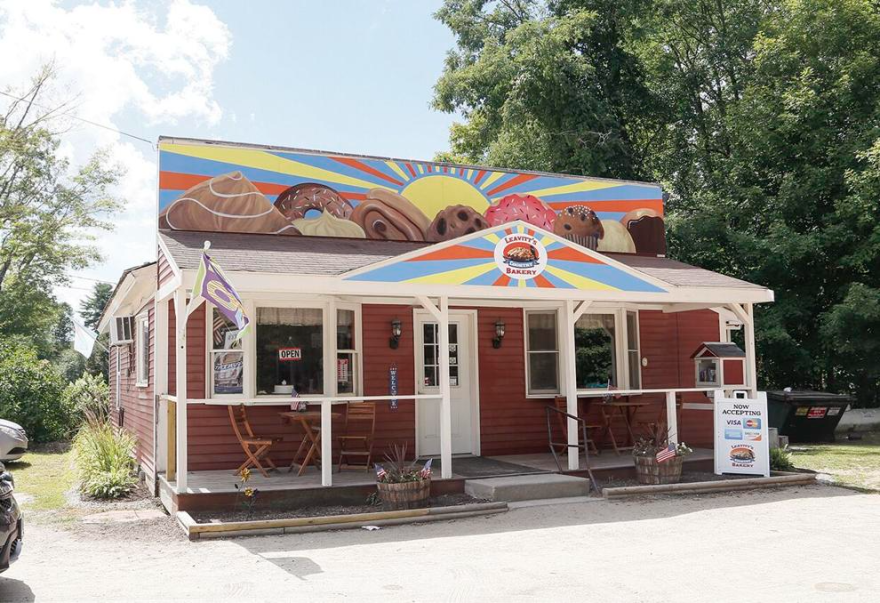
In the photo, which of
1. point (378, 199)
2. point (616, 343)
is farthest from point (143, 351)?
point (616, 343)

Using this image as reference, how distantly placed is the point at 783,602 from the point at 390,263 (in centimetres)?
516

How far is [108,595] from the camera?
5328 millimetres

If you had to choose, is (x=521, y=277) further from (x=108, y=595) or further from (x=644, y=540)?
(x=108, y=595)

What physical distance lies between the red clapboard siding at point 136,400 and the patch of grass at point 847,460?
9.16m

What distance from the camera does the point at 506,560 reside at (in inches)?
247

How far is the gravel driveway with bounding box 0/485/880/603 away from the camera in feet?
17.5

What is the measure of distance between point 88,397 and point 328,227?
1040 cm

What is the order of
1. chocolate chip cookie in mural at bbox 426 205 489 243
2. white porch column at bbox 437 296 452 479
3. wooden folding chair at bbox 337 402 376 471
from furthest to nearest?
chocolate chip cookie in mural at bbox 426 205 489 243 → wooden folding chair at bbox 337 402 376 471 → white porch column at bbox 437 296 452 479

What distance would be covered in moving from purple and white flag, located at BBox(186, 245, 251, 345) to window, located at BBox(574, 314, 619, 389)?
6435 mm

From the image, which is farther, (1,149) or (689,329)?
(1,149)

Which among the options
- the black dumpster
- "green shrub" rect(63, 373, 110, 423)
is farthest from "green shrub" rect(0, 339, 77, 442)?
the black dumpster

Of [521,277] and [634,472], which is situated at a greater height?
[521,277]

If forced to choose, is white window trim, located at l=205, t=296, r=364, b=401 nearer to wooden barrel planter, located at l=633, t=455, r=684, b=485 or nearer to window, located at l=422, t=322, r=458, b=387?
window, located at l=422, t=322, r=458, b=387

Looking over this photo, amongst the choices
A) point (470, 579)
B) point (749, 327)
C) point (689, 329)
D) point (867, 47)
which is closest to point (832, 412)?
point (689, 329)
